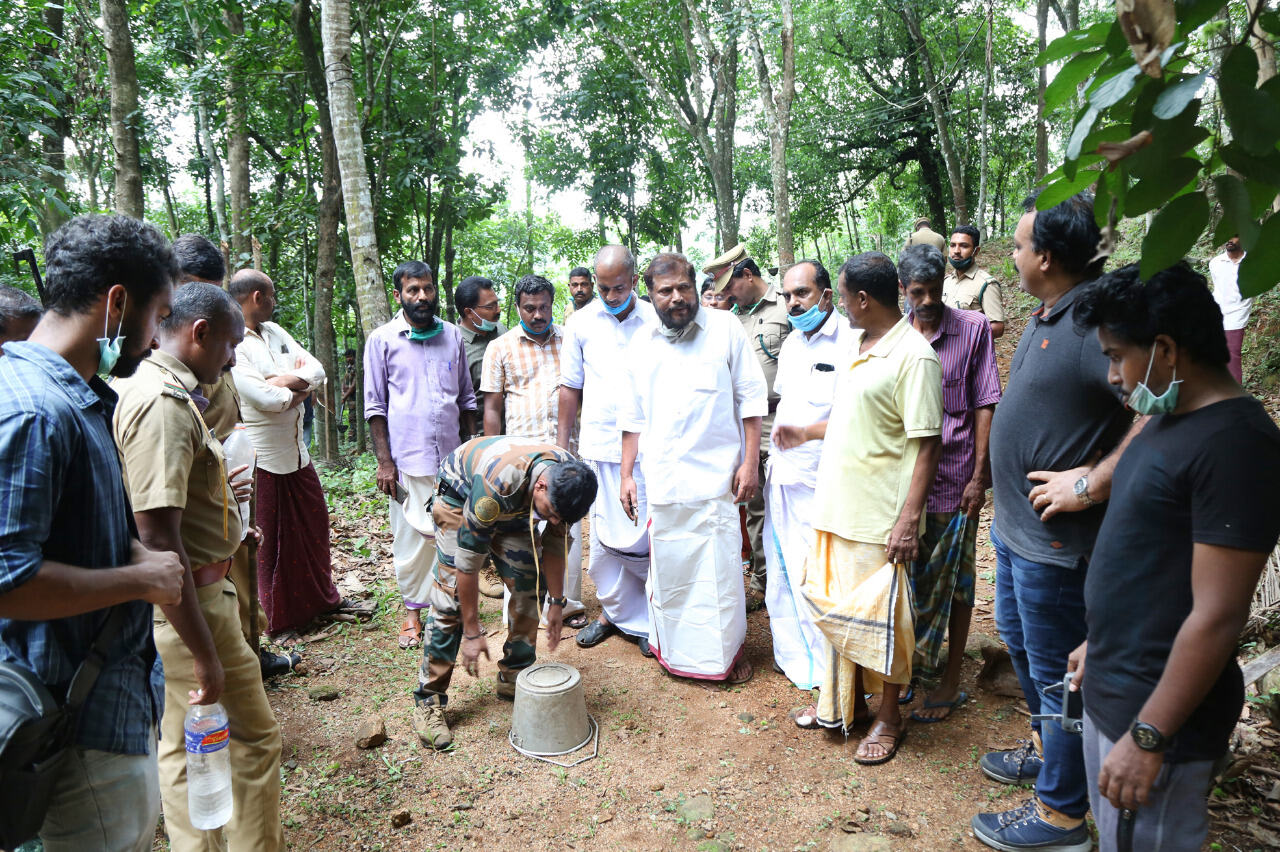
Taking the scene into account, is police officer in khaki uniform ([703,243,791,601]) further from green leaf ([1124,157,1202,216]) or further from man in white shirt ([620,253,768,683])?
green leaf ([1124,157,1202,216])

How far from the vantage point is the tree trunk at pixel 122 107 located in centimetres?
511

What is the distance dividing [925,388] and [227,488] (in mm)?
2595

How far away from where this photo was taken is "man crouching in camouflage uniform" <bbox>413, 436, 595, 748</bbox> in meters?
3.15

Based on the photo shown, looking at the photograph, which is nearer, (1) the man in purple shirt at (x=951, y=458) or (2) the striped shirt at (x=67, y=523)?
(2) the striped shirt at (x=67, y=523)

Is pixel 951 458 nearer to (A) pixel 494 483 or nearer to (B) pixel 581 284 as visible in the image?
(A) pixel 494 483

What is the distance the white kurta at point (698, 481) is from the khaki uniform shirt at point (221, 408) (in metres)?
2.01

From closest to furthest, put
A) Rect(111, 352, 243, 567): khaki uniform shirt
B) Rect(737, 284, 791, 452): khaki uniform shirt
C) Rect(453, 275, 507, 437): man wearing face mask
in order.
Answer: Rect(111, 352, 243, 567): khaki uniform shirt
Rect(737, 284, 791, 452): khaki uniform shirt
Rect(453, 275, 507, 437): man wearing face mask

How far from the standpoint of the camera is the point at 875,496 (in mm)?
3070

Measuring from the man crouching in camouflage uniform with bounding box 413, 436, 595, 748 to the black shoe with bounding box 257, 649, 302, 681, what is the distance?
908 mm

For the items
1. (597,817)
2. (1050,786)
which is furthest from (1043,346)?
(597,817)

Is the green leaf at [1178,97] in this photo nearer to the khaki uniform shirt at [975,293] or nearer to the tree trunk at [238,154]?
the khaki uniform shirt at [975,293]

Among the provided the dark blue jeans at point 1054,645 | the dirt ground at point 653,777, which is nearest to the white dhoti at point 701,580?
the dirt ground at point 653,777

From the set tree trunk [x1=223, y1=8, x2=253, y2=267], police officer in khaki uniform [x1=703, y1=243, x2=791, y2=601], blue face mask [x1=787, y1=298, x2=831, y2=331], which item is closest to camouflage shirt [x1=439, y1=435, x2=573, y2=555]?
blue face mask [x1=787, y1=298, x2=831, y2=331]

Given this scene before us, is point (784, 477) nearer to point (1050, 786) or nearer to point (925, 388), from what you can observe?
point (925, 388)
